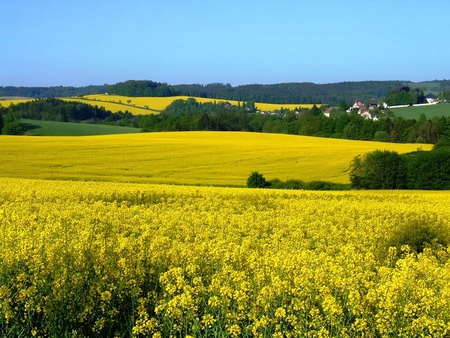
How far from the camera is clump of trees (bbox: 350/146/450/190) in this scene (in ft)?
129

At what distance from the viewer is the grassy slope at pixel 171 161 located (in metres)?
37.4

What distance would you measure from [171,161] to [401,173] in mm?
16437

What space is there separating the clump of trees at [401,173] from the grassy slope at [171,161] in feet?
8.38

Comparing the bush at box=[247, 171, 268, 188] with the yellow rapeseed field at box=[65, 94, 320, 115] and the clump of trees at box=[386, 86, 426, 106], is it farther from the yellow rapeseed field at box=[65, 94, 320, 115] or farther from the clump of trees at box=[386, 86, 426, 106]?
the clump of trees at box=[386, 86, 426, 106]

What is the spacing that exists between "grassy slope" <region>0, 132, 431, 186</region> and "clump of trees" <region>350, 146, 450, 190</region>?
2555mm

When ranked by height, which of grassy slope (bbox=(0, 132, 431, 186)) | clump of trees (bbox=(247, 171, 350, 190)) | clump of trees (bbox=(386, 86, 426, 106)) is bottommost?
clump of trees (bbox=(247, 171, 350, 190))

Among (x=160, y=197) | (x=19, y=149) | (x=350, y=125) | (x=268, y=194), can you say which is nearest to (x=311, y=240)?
(x=160, y=197)

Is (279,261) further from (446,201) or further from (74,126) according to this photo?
(74,126)

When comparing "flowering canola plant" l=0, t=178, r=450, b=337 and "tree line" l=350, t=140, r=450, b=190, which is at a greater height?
"flowering canola plant" l=0, t=178, r=450, b=337

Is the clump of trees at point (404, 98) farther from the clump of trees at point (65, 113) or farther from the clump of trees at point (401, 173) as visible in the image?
the clump of trees at point (401, 173)

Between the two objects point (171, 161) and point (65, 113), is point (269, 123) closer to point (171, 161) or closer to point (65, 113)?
point (65, 113)

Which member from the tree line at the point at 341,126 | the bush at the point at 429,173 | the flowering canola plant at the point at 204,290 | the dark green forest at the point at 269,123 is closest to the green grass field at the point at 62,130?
the dark green forest at the point at 269,123

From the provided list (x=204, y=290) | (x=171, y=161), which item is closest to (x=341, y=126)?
(x=171, y=161)

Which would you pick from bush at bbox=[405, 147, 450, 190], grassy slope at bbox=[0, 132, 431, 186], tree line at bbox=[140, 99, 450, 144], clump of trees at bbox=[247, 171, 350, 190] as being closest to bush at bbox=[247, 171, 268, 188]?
clump of trees at bbox=[247, 171, 350, 190]
